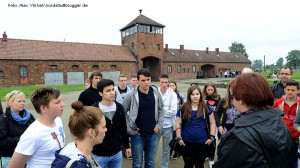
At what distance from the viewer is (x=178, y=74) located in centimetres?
3941

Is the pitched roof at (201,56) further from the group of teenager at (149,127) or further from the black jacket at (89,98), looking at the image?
the group of teenager at (149,127)

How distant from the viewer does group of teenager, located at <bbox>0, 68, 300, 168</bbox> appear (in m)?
1.47

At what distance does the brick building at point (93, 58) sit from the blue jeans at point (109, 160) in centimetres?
2860

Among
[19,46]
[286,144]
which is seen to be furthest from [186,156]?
[19,46]

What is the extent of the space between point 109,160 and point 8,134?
4.86 ft

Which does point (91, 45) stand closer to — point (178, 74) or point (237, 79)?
point (178, 74)

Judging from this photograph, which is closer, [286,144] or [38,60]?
[286,144]

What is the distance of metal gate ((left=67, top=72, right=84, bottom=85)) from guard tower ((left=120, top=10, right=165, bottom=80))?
→ 29.4 ft

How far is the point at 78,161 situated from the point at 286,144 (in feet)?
5.23

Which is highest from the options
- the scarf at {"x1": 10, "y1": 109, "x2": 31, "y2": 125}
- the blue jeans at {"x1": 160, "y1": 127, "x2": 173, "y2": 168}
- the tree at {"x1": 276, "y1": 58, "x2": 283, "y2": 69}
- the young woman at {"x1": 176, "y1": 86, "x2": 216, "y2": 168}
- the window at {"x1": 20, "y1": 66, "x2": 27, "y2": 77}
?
the tree at {"x1": 276, "y1": 58, "x2": 283, "y2": 69}

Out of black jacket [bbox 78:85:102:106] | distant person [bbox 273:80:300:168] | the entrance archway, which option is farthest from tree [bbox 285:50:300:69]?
black jacket [bbox 78:85:102:106]

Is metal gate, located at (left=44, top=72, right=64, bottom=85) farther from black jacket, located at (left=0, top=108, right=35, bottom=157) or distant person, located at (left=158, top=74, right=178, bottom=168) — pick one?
black jacket, located at (left=0, top=108, right=35, bottom=157)

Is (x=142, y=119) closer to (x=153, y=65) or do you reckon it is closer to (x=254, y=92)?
(x=254, y=92)

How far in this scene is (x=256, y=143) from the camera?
1.40 metres
